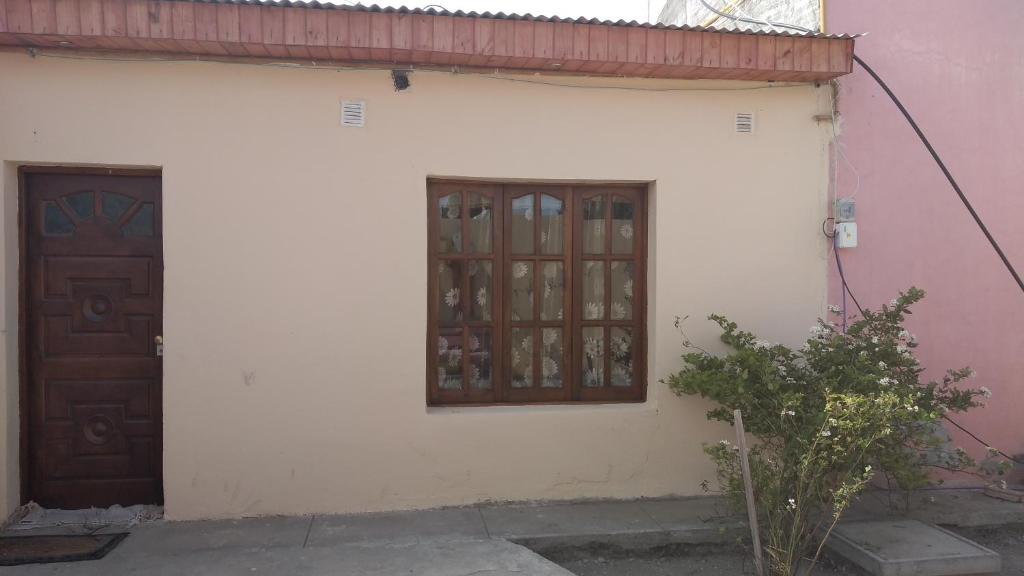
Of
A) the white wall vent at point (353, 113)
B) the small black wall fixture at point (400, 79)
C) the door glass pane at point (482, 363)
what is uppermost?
the small black wall fixture at point (400, 79)

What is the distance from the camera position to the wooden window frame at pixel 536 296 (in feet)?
17.3

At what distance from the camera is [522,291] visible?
5383mm

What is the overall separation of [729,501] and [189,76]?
425 cm

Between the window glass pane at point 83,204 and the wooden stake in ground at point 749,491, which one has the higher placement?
the window glass pane at point 83,204

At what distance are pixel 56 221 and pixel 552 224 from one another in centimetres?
330

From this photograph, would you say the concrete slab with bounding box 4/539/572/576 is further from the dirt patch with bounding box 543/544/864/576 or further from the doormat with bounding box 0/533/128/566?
the dirt patch with bounding box 543/544/864/576

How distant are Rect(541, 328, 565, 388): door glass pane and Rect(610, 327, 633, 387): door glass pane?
1.29 ft

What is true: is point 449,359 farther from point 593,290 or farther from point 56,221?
point 56,221

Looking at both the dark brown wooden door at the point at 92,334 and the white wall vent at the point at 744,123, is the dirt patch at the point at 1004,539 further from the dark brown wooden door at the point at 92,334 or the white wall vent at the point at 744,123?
the dark brown wooden door at the point at 92,334

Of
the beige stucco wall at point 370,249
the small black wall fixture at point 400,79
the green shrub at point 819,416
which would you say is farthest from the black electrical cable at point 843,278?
the small black wall fixture at point 400,79

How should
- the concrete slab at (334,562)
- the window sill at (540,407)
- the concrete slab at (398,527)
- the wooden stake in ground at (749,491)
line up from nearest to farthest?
the wooden stake in ground at (749,491) → the concrete slab at (334,562) → the concrete slab at (398,527) → the window sill at (540,407)

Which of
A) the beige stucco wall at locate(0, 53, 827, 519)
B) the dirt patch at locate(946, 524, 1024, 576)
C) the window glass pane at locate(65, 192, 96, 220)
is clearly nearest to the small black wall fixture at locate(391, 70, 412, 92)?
the beige stucco wall at locate(0, 53, 827, 519)

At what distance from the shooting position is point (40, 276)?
191 inches

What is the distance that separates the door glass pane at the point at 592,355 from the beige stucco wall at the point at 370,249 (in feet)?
0.98
